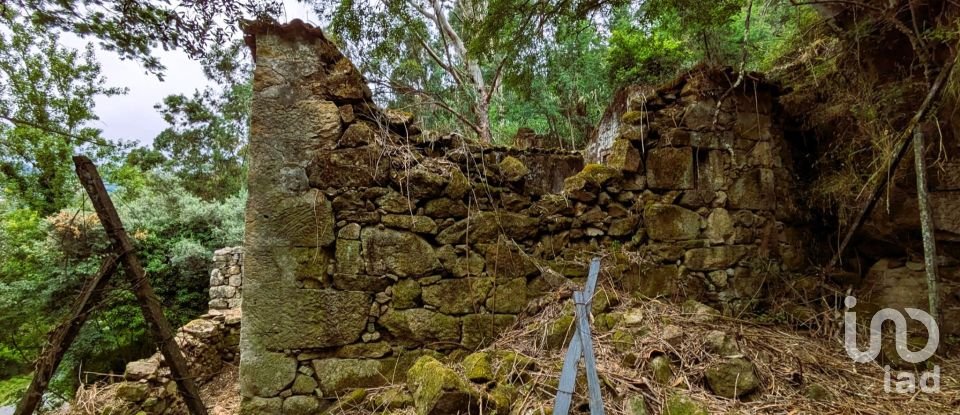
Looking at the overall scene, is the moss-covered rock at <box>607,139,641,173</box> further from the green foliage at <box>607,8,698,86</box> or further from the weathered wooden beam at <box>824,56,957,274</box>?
the green foliage at <box>607,8,698,86</box>

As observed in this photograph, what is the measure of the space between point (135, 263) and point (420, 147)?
1870 millimetres

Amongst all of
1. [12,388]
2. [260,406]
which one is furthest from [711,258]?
[12,388]

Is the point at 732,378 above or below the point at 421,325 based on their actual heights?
below

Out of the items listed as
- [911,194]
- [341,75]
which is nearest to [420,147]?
[341,75]

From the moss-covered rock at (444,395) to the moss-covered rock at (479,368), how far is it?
0.11 metres

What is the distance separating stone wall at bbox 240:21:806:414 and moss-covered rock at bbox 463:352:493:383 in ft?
1.26

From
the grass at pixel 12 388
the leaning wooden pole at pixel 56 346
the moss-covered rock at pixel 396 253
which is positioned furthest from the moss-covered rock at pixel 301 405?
the grass at pixel 12 388

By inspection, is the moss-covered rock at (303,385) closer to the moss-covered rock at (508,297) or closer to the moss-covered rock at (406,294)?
the moss-covered rock at (406,294)

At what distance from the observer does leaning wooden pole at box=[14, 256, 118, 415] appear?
209 cm

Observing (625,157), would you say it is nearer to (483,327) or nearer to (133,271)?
(483,327)

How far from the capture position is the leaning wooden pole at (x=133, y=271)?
2348 millimetres

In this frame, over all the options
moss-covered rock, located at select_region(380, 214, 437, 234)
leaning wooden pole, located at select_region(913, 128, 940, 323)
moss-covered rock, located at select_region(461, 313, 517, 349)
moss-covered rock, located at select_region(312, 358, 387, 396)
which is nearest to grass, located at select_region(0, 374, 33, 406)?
moss-covered rock, located at select_region(312, 358, 387, 396)
